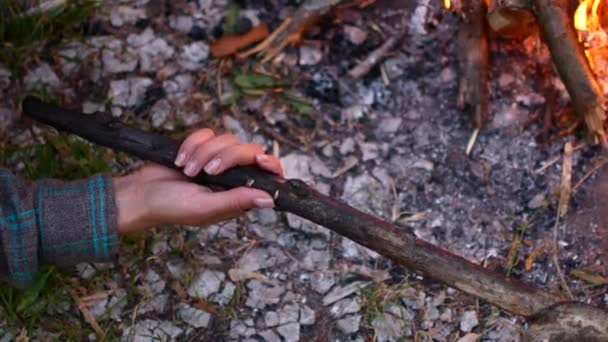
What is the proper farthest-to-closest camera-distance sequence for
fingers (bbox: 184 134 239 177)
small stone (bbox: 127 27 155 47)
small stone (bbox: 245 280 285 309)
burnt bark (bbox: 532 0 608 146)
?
small stone (bbox: 127 27 155 47)
small stone (bbox: 245 280 285 309)
burnt bark (bbox: 532 0 608 146)
fingers (bbox: 184 134 239 177)

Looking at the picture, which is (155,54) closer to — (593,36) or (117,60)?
(117,60)

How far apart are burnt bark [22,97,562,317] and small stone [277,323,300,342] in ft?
1.23

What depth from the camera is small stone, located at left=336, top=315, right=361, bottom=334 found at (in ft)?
6.40

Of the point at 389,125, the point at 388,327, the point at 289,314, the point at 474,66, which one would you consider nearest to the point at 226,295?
the point at 289,314

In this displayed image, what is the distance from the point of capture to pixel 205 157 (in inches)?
68.8

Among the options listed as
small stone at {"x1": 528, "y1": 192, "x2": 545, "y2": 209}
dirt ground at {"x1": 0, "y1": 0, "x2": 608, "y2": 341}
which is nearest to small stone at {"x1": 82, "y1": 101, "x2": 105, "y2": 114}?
dirt ground at {"x1": 0, "y1": 0, "x2": 608, "y2": 341}

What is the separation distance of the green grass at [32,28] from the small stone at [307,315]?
0.96 meters

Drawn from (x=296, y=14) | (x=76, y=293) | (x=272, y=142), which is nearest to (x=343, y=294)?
(x=272, y=142)

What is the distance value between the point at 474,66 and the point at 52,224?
1091 millimetres

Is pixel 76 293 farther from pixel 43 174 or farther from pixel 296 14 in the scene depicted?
pixel 296 14

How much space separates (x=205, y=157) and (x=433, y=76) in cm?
76

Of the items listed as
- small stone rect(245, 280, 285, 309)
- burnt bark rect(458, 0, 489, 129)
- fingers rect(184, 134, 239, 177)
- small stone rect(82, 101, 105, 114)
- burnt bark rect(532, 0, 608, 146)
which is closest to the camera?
fingers rect(184, 134, 239, 177)

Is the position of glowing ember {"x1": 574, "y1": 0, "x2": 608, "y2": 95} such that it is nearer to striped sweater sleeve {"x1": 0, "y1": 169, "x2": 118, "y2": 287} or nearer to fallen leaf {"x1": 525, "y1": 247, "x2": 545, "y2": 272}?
fallen leaf {"x1": 525, "y1": 247, "x2": 545, "y2": 272}

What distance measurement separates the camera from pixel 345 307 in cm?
199
